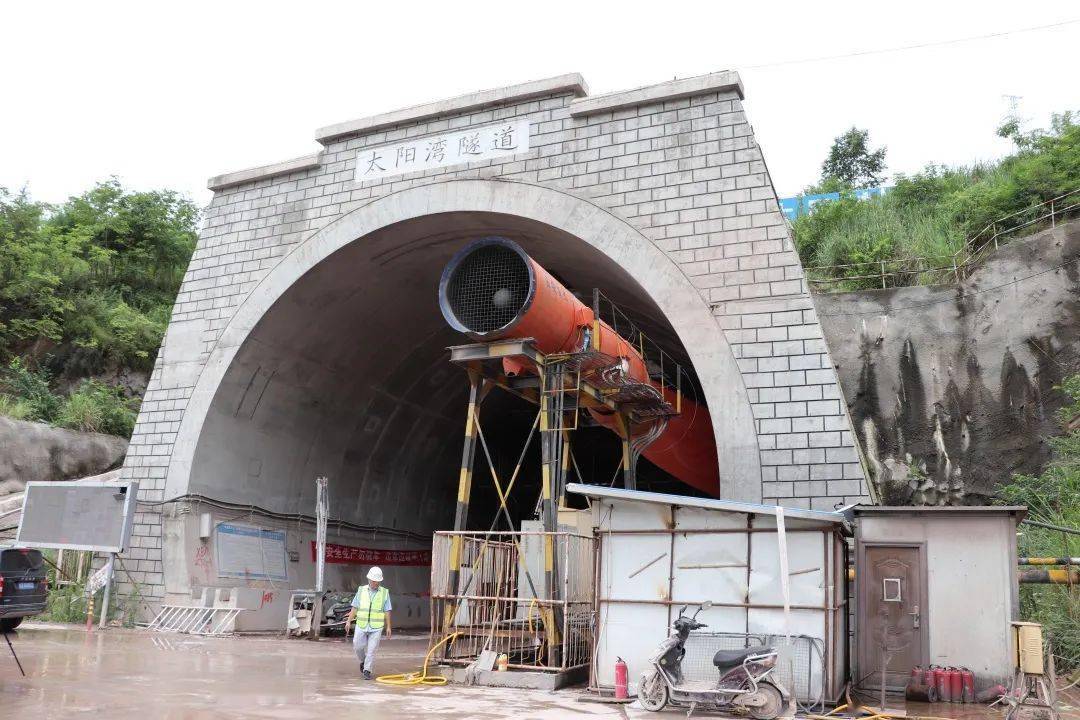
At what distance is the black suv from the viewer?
10547 mm

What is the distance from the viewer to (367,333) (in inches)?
602

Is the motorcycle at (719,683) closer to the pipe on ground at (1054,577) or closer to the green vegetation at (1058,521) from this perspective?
the pipe on ground at (1054,577)

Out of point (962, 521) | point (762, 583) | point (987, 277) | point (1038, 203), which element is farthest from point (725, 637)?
point (1038, 203)

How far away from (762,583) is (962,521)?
222cm

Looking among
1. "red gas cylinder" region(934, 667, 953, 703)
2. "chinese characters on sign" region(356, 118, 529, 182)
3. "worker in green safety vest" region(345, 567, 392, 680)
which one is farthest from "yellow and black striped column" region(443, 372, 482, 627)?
"red gas cylinder" region(934, 667, 953, 703)

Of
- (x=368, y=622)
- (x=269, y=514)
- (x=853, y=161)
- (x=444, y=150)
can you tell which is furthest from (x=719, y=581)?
(x=853, y=161)

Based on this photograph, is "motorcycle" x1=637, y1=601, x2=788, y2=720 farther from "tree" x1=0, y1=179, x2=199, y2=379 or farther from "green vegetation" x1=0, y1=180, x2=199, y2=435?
"tree" x1=0, y1=179, x2=199, y2=379

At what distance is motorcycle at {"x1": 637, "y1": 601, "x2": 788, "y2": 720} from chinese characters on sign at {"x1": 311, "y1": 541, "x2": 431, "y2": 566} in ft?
33.0

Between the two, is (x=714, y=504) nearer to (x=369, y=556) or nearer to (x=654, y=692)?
(x=654, y=692)

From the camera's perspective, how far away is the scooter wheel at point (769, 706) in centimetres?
678

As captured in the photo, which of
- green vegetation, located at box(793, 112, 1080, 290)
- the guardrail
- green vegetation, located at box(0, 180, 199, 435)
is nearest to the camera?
the guardrail

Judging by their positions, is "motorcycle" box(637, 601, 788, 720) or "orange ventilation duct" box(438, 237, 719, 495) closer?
"motorcycle" box(637, 601, 788, 720)

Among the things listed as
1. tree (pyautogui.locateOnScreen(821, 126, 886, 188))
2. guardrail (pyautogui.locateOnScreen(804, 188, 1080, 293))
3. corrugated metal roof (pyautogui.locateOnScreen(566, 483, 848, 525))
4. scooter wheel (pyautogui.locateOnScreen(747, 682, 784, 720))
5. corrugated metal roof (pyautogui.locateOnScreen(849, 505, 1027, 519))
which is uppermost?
tree (pyautogui.locateOnScreen(821, 126, 886, 188))

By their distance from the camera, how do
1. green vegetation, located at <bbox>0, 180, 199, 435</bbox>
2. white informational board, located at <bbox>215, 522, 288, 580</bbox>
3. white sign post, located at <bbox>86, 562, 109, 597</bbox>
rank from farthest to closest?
green vegetation, located at <bbox>0, 180, 199, 435</bbox>
white informational board, located at <bbox>215, 522, 288, 580</bbox>
white sign post, located at <bbox>86, 562, 109, 597</bbox>
